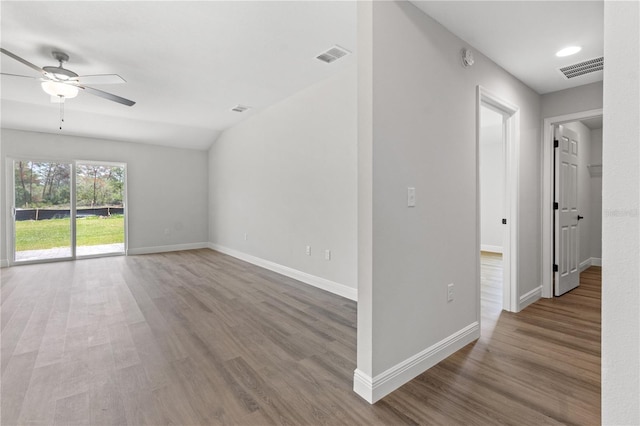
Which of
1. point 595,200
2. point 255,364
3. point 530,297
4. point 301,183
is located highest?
point 301,183

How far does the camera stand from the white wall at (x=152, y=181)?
5613 mm

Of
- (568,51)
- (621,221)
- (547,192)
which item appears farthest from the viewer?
(547,192)

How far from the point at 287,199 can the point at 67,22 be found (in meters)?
3.01

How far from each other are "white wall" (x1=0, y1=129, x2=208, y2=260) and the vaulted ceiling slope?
576 millimetres

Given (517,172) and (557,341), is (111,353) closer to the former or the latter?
(557,341)

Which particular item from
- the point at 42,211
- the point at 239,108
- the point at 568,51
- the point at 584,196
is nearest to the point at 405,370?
the point at 568,51

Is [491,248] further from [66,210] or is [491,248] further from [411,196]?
[66,210]

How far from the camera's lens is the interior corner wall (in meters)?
3.13

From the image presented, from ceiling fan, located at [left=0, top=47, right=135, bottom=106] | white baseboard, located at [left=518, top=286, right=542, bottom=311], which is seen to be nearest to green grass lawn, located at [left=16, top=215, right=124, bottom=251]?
ceiling fan, located at [left=0, top=47, right=135, bottom=106]

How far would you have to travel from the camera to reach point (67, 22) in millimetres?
2574

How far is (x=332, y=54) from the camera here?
3137 millimetres

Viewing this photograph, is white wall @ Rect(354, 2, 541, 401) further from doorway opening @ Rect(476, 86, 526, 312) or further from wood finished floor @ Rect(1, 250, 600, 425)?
wood finished floor @ Rect(1, 250, 600, 425)

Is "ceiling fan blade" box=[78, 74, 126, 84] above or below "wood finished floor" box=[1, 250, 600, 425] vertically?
above

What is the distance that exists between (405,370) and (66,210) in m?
7.02
